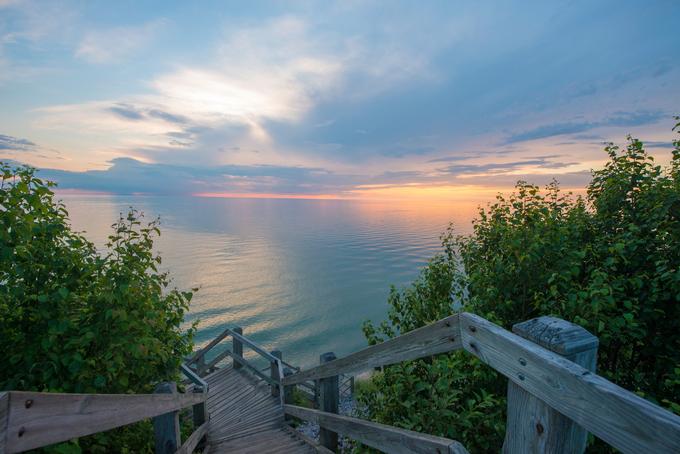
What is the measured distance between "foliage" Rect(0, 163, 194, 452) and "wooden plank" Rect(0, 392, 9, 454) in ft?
5.78

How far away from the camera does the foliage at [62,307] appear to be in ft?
9.23

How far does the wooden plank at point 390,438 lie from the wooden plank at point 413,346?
41 cm

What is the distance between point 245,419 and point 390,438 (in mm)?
5943

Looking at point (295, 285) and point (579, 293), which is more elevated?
point (579, 293)

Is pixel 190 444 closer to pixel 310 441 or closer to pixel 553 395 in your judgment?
pixel 310 441

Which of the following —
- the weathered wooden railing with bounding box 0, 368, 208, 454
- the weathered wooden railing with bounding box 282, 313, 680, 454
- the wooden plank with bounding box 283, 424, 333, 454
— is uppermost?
the weathered wooden railing with bounding box 282, 313, 680, 454

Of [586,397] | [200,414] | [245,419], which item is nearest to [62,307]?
[200,414]

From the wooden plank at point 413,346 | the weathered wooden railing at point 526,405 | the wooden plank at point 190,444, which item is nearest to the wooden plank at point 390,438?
the weathered wooden railing at point 526,405

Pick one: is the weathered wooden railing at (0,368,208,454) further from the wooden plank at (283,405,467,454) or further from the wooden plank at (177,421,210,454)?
the wooden plank at (283,405,467,454)

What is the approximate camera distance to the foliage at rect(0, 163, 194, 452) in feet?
9.23

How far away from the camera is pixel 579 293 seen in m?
2.88

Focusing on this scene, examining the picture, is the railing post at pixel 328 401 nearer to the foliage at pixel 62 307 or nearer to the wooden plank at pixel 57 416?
the foliage at pixel 62 307

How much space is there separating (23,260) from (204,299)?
33.2 meters

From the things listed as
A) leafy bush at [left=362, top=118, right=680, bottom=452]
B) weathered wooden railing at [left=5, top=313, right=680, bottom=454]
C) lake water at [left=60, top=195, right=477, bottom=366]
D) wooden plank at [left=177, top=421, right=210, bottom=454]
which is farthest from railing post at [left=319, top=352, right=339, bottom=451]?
lake water at [left=60, top=195, right=477, bottom=366]
